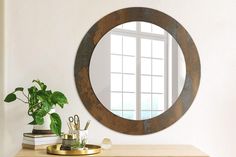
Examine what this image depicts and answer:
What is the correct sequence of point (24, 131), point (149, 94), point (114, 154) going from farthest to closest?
point (149, 94) → point (24, 131) → point (114, 154)

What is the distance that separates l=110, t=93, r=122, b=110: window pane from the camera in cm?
290

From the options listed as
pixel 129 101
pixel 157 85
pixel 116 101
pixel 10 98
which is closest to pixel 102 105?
pixel 116 101

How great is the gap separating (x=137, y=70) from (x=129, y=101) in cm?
25

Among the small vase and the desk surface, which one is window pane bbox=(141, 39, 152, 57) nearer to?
the desk surface

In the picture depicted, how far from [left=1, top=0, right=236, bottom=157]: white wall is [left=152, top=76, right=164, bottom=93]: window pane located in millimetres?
292

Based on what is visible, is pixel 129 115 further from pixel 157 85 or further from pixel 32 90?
pixel 32 90

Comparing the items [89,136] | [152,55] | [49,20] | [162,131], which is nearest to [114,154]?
[89,136]

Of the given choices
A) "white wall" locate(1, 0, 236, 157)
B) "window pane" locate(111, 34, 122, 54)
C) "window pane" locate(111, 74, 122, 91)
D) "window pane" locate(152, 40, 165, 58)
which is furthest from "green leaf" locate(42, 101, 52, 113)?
"window pane" locate(152, 40, 165, 58)

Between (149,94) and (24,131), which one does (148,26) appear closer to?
(149,94)

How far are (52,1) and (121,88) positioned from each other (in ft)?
2.72

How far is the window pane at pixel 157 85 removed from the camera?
9.83 feet

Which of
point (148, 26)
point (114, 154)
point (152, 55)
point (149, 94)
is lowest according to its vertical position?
point (114, 154)

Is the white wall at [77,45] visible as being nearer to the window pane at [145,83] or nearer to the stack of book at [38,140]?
the stack of book at [38,140]

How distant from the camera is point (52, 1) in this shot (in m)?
2.86
